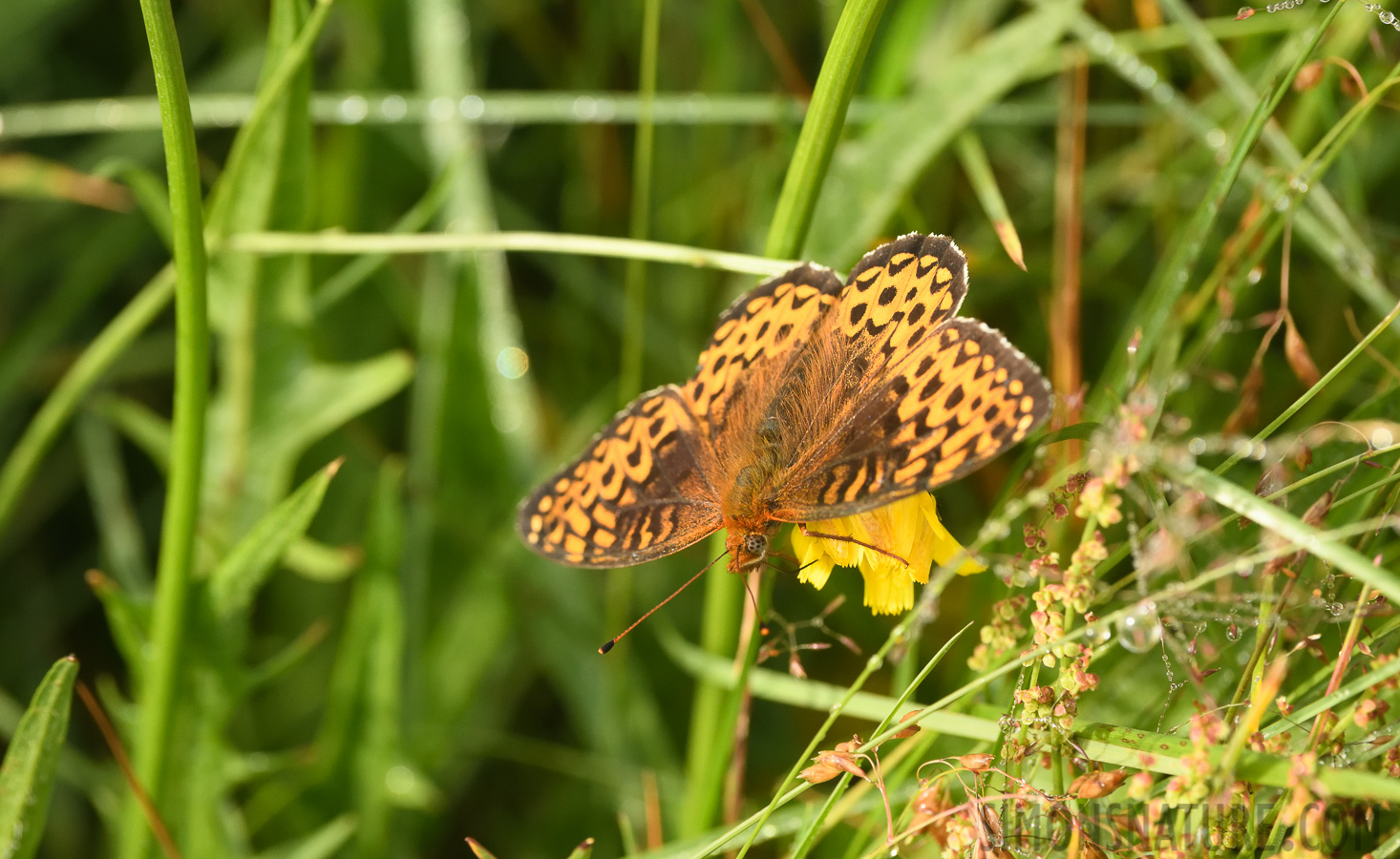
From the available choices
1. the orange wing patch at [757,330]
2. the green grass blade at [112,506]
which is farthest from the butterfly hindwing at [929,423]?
the green grass blade at [112,506]

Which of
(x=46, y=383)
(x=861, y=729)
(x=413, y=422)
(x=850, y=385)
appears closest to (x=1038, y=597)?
(x=850, y=385)

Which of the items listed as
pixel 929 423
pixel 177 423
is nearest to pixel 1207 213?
pixel 929 423

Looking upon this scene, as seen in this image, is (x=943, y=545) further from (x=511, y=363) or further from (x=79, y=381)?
(x=79, y=381)

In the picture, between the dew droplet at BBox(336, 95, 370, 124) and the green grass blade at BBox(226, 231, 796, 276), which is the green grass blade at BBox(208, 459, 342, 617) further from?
the dew droplet at BBox(336, 95, 370, 124)

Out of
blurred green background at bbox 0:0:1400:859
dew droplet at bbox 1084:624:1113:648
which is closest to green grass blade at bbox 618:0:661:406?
blurred green background at bbox 0:0:1400:859

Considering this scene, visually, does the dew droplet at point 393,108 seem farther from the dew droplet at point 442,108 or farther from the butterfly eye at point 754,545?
the butterfly eye at point 754,545

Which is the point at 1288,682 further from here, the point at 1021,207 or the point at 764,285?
the point at 1021,207
